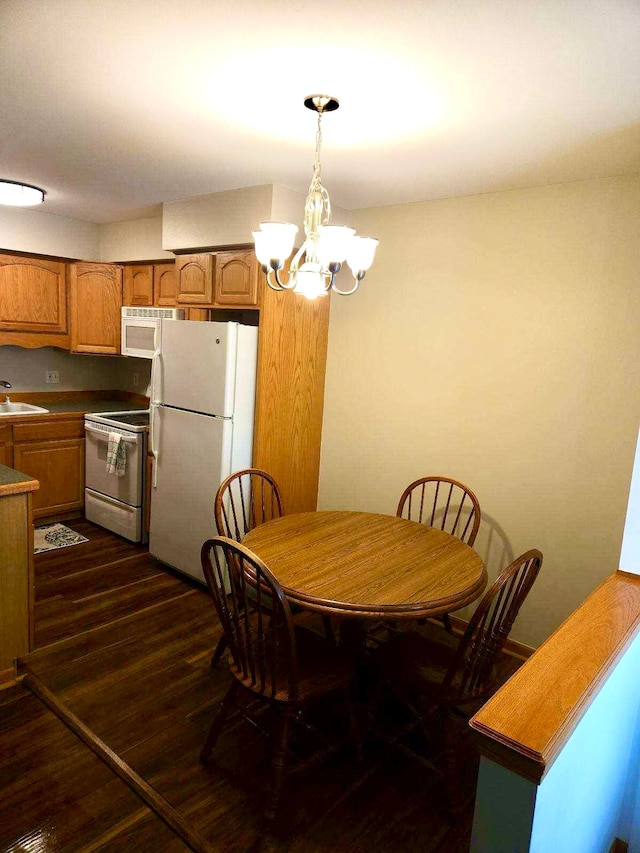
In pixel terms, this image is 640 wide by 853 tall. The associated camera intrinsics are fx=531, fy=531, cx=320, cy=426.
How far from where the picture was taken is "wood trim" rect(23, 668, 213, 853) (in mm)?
1691

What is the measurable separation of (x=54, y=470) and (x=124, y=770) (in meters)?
2.79

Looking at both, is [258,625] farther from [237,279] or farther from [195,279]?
[195,279]

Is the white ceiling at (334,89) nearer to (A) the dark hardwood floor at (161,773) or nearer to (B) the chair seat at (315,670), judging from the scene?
(B) the chair seat at (315,670)

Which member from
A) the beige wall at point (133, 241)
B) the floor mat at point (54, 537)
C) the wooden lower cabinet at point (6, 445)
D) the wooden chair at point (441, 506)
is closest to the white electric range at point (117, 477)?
the floor mat at point (54, 537)

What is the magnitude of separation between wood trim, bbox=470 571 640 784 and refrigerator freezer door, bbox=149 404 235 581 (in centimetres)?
210

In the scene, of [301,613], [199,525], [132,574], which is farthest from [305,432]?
[132,574]

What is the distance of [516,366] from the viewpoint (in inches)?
109

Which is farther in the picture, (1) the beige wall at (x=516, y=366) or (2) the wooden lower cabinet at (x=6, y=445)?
(2) the wooden lower cabinet at (x=6, y=445)

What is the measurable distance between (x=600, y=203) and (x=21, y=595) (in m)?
3.18

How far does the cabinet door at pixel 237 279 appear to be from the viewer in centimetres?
311

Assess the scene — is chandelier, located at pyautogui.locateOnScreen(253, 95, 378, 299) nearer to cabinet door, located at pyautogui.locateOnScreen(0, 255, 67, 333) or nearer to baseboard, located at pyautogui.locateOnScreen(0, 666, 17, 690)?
baseboard, located at pyautogui.locateOnScreen(0, 666, 17, 690)

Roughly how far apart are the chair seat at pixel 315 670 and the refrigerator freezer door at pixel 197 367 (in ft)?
4.89

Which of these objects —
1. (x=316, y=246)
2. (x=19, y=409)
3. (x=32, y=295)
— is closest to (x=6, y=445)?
(x=19, y=409)

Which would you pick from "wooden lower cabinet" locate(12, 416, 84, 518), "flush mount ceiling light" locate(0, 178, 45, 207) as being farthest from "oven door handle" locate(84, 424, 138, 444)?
"flush mount ceiling light" locate(0, 178, 45, 207)
